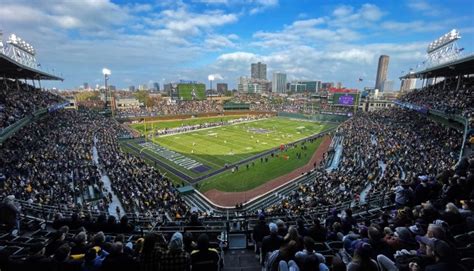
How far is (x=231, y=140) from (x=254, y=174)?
59.7 feet

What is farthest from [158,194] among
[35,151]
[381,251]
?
[381,251]

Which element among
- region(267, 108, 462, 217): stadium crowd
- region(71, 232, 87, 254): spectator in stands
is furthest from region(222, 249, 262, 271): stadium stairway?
region(267, 108, 462, 217): stadium crowd

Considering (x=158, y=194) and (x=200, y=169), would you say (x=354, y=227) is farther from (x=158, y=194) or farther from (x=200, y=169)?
(x=200, y=169)

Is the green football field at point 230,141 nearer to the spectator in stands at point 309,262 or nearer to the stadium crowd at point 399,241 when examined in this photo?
the stadium crowd at point 399,241

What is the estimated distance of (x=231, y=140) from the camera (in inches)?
1813

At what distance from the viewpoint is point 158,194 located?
19.8m

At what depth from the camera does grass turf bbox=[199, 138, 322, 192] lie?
25.3 meters

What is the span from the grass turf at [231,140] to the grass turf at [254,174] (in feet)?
12.1

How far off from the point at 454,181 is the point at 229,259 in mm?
7167

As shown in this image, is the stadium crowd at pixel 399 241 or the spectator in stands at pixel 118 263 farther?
the spectator in stands at pixel 118 263

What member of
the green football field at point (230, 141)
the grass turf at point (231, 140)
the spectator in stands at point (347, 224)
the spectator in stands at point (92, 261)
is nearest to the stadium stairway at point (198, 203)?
the green football field at point (230, 141)

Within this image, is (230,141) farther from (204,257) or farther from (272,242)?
(204,257)

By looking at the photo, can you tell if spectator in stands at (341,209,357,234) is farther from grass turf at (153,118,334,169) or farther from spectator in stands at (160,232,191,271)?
grass turf at (153,118,334,169)

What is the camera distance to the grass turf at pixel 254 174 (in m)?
25.3
